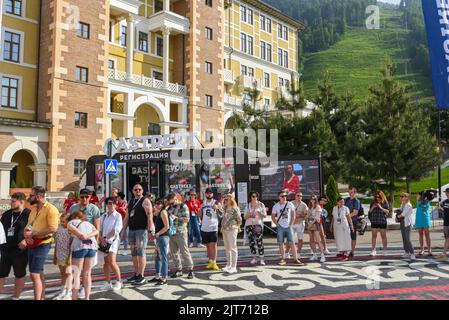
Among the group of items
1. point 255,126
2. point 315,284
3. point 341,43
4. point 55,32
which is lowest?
point 315,284

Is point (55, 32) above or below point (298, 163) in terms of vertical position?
above

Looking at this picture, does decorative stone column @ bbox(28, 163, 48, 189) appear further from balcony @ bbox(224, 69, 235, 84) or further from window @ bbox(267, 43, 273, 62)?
window @ bbox(267, 43, 273, 62)

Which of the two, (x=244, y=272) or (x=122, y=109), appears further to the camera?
(x=122, y=109)

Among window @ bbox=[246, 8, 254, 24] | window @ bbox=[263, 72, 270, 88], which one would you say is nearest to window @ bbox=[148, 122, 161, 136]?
window @ bbox=[263, 72, 270, 88]

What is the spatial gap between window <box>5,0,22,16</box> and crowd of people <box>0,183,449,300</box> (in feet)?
70.9

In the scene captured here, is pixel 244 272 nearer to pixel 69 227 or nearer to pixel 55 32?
pixel 69 227

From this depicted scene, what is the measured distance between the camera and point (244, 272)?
10141 mm

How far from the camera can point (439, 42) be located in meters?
12.8

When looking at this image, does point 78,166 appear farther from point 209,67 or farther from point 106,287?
point 106,287

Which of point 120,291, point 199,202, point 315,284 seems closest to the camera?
point 120,291

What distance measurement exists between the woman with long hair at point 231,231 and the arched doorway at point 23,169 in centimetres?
2224

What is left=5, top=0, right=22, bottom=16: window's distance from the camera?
28.9 meters
